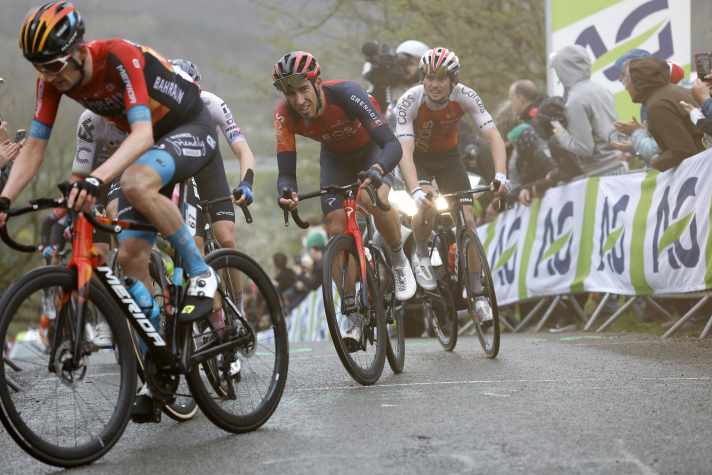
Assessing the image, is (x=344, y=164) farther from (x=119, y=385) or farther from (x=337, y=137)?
(x=119, y=385)

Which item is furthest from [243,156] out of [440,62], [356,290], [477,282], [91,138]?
[440,62]

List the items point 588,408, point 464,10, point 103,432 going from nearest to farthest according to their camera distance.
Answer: point 103,432, point 588,408, point 464,10

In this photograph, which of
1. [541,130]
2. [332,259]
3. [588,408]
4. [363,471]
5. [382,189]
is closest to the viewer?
[363,471]

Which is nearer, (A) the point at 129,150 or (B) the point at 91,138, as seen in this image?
(A) the point at 129,150

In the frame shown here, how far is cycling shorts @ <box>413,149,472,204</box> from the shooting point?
36.5 feet

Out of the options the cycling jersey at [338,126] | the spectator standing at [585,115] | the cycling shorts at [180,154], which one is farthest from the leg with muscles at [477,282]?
the spectator standing at [585,115]

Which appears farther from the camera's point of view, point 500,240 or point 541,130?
point 500,240

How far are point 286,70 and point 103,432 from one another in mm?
3461

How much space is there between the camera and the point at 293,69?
27.3 feet

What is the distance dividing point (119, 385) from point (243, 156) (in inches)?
112

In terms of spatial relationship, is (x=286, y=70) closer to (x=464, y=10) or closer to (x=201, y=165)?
(x=201, y=165)

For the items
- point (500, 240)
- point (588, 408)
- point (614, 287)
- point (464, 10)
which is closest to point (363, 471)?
point (588, 408)

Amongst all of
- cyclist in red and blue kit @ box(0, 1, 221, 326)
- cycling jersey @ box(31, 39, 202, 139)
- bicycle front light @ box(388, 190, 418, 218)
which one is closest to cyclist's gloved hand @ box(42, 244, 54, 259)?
bicycle front light @ box(388, 190, 418, 218)

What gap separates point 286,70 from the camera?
27.3ft
